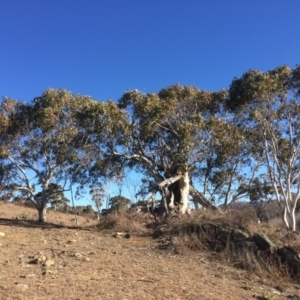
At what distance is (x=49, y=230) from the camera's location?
15586 mm

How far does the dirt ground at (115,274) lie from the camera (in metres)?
7.38

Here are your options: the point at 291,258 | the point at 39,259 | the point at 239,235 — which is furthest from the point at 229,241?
the point at 39,259

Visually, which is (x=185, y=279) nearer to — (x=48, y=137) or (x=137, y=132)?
(x=137, y=132)

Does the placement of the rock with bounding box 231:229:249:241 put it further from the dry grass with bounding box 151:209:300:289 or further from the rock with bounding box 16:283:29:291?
the rock with bounding box 16:283:29:291

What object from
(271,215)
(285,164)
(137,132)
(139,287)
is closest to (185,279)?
(139,287)

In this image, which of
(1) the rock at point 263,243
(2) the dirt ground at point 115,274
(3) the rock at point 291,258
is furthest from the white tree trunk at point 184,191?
(3) the rock at point 291,258

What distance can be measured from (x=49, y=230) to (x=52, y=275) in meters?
7.60

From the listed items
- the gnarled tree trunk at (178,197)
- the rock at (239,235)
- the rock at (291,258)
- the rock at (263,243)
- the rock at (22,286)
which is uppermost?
the gnarled tree trunk at (178,197)

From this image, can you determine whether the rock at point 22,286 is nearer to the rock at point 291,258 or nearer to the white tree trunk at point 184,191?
the rock at point 291,258

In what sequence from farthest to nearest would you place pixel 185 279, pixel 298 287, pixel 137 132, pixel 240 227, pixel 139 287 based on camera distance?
1. pixel 137 132
2. pixel 240 227
3. pixel 298 287
4. pixel 185 279
5. pixel 139 287

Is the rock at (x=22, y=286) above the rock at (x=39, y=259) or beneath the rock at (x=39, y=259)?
beneath

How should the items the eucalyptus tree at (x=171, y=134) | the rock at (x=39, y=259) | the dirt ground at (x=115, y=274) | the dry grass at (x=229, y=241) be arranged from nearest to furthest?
1. the dirt ground at (x=115, y=274)
2. the rock at (x=39, y=259)
3. the dry grass at (x=229, y=241)
4. the eucalyptus tree at (x=171, y=134)

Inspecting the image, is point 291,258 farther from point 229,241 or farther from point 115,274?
point 115,274

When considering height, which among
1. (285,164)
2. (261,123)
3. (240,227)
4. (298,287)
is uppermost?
(261,123)
